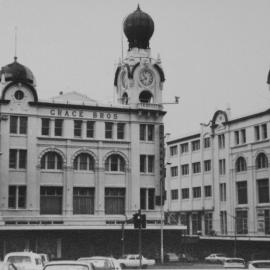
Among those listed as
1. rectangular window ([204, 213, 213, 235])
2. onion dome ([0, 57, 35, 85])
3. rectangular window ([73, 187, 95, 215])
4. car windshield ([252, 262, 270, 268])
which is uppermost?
onion dome ([0, 57, 35, 85])

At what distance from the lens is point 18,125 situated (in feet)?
204

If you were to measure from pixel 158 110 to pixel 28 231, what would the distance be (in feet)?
62.1

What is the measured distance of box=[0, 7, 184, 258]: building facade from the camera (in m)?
61.3

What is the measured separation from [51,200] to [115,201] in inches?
272

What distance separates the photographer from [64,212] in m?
62.7

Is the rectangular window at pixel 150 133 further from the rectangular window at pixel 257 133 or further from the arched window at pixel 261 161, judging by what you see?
the rectangular window at pixel 257 133

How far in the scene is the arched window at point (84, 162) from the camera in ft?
212

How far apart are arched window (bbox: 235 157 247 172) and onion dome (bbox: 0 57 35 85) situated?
30.1 m

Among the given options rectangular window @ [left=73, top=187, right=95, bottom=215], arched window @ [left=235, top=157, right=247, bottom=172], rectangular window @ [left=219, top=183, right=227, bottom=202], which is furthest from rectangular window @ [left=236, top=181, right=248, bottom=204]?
rectangular window @ [left=73, top=187, right=95, bottom=215]

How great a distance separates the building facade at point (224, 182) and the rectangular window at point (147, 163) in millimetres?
15708

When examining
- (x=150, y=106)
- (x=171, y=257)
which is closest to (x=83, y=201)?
(x=171, y=257)

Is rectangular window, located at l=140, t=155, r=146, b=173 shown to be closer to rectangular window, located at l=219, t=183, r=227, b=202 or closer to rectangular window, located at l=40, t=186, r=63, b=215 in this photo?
rectangular window, located at l=40, t=186, r=63, b=215

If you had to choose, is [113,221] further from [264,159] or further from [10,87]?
[264,159]

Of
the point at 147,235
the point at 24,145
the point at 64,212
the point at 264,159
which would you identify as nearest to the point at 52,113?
the point at 24,145
